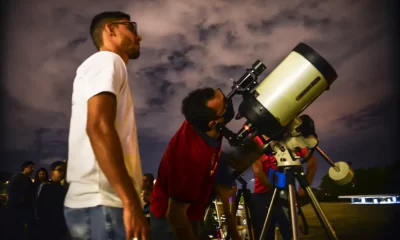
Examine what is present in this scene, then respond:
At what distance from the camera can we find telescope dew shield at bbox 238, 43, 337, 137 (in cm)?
176

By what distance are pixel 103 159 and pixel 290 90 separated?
3.88 ft

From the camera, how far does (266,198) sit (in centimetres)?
256

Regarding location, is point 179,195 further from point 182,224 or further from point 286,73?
point 286,73

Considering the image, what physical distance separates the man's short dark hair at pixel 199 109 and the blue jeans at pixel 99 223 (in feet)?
2.86

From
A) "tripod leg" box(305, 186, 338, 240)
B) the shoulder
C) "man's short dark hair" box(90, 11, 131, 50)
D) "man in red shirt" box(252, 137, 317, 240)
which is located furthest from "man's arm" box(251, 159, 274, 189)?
the shoulder

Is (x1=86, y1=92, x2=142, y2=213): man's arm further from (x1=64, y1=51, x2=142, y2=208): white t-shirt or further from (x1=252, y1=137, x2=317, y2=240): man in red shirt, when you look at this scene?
(x1=252, y1=137, x2=317, y2=240): man in red shirt

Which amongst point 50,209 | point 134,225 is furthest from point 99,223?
point 50,209

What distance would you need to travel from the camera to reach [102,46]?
116 centimetres

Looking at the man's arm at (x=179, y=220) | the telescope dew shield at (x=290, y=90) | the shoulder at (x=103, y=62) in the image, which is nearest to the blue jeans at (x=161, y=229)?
the man's arm at (x=179, y=220)

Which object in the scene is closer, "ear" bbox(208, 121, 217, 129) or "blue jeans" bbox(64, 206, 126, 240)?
"blue jeans" bbox(64, 206, 126, 240)

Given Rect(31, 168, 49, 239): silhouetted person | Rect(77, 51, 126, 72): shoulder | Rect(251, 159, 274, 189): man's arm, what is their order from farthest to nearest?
1. Rect(31, 168, 49, 239): silhouetted person
2. Rect(251, 159, 274, 189): man's arm
3. Rect(77, 51, 126, 72): shoulder

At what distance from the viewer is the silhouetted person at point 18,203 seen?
4.07m

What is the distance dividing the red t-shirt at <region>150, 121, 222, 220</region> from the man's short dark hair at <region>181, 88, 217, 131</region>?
0.07 metres

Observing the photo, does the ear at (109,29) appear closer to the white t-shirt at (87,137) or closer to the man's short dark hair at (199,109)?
the white t-shirt at (87,137)
